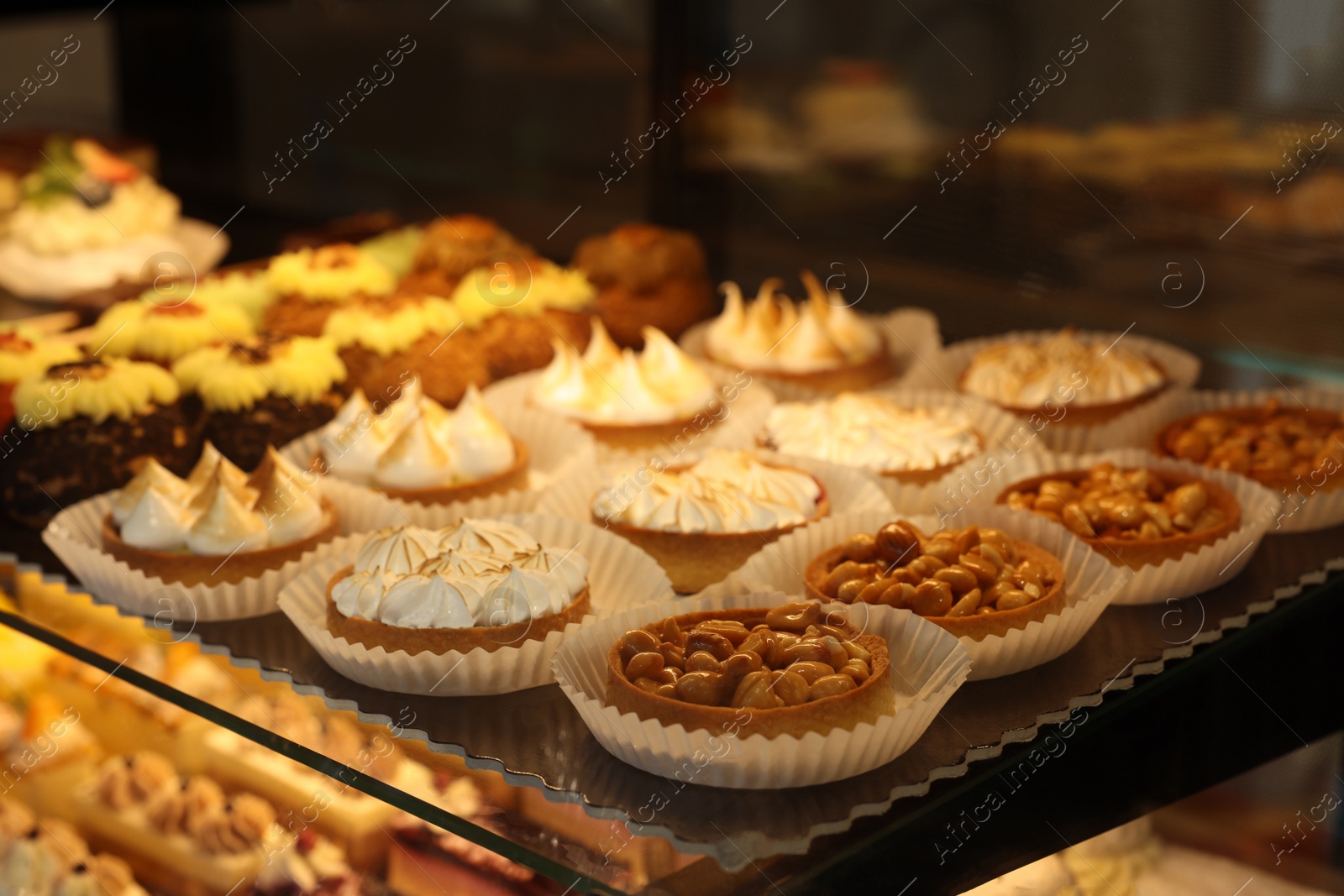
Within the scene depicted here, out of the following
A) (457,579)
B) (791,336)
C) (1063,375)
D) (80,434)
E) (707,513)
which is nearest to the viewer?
(457,579)

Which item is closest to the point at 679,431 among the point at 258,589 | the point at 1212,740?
the point at 258,589

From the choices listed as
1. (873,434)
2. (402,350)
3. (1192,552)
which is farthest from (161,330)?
(1192,552)

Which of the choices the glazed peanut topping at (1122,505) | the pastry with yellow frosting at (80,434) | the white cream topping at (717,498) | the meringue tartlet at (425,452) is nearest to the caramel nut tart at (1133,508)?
the glazed peanut topping at (1122,505)

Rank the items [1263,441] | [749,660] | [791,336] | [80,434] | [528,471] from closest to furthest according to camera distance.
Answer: [749,660], [80,434], [1263,441], [528,471], [791,336]

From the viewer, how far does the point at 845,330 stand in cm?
376

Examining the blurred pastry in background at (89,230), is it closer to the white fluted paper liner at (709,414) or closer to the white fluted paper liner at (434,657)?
the white fluted paper liner at (709,414)

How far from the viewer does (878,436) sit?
312 cm

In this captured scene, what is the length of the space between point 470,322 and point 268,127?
1463 millimetres

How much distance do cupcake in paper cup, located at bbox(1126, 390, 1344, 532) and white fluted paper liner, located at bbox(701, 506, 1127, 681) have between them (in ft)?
1.88

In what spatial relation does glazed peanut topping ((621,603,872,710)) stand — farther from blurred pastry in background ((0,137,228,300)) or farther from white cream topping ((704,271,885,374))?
blurred pastry in background ((0,137,228,300))

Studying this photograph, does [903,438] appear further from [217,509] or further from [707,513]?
[217,509]

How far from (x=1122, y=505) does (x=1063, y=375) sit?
2.45 ft

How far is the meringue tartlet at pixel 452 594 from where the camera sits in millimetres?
2297

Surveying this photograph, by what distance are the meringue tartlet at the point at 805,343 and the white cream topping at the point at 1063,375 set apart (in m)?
0.30
